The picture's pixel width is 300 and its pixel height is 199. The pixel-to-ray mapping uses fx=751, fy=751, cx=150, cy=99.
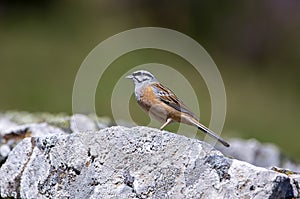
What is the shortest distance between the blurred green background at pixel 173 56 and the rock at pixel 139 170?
27.8 ft

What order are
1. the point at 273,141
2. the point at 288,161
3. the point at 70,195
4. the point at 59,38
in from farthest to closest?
the point at 59,38, the point at 273,141, the point at 288,161, the point at 70,195

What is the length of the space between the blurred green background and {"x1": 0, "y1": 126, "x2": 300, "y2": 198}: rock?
334 inches

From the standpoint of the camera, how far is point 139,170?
14.5 feet

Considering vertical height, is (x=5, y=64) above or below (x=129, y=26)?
below

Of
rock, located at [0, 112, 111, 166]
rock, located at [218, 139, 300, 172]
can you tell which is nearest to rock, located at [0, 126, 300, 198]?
rock, located at [0, 112, 111, 166]

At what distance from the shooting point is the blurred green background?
49.0ft

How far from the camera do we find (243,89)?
16.7 metres

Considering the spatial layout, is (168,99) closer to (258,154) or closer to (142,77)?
(142,77)

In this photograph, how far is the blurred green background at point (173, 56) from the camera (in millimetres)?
14945

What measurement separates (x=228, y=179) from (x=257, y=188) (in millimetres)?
212

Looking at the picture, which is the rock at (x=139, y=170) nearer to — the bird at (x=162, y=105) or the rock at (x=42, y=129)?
the bird at (x=162, y=105)

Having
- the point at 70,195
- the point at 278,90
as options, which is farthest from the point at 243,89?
the point at 70,195

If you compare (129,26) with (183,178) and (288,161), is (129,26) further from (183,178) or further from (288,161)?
(183,178)

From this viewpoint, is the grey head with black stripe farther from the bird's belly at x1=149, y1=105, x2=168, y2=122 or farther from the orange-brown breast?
the bird's belly at x1=149, y1=105, x2=168, y2=122
